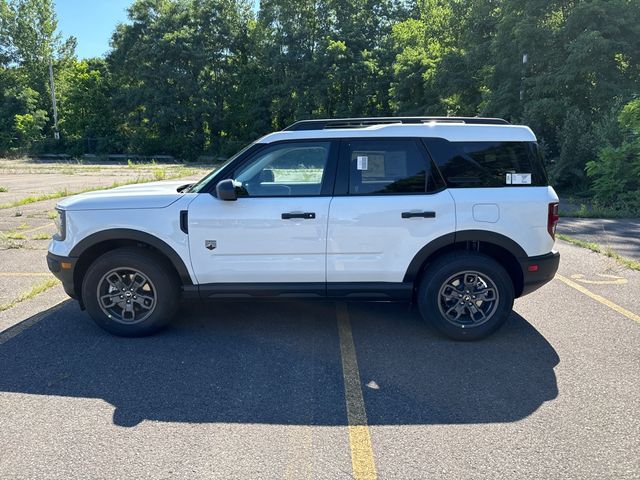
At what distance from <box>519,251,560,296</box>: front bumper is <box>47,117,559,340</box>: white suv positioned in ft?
0.04

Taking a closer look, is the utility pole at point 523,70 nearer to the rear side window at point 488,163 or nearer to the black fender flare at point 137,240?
the rear side window at point 488,163

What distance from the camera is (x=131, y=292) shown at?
4.77 meters

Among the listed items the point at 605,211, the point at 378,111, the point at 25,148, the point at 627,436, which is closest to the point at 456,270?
the point at 627,436

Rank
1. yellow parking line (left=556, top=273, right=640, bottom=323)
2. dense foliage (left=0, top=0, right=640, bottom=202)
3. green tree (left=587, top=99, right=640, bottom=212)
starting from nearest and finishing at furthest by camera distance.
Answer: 1. yellow parking line (left=556, top=273, right=640, bottom=323)
2. green tree (left=587, top=99, right=640, bottom=212)
3. dense foliage (left=0, top=0, right=640, bottom=202)

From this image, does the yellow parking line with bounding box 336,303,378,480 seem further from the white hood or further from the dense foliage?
the dense foliage

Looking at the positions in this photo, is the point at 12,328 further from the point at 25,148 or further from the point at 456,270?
the point at 25,148

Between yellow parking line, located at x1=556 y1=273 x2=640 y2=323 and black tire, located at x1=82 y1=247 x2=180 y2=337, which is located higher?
black tire, located at x1=82 y1=247 x2=180 y2=337

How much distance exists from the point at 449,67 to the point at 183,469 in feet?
84.8

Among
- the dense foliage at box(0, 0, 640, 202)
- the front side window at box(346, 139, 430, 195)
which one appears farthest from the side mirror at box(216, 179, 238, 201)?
the dense foliage at box(0, 0, 640, 202)

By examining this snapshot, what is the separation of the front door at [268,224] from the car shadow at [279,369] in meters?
0.63

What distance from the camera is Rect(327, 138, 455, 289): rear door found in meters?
4.54

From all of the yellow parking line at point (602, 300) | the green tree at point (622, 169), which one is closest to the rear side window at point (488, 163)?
the yellow parking line at point (602, 300)

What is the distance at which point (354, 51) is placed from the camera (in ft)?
141

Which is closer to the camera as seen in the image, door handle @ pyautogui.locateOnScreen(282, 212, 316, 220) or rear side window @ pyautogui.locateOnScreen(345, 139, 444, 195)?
door handle @ pyautogui.locateOnScreen(282, 212, 316, 220)
